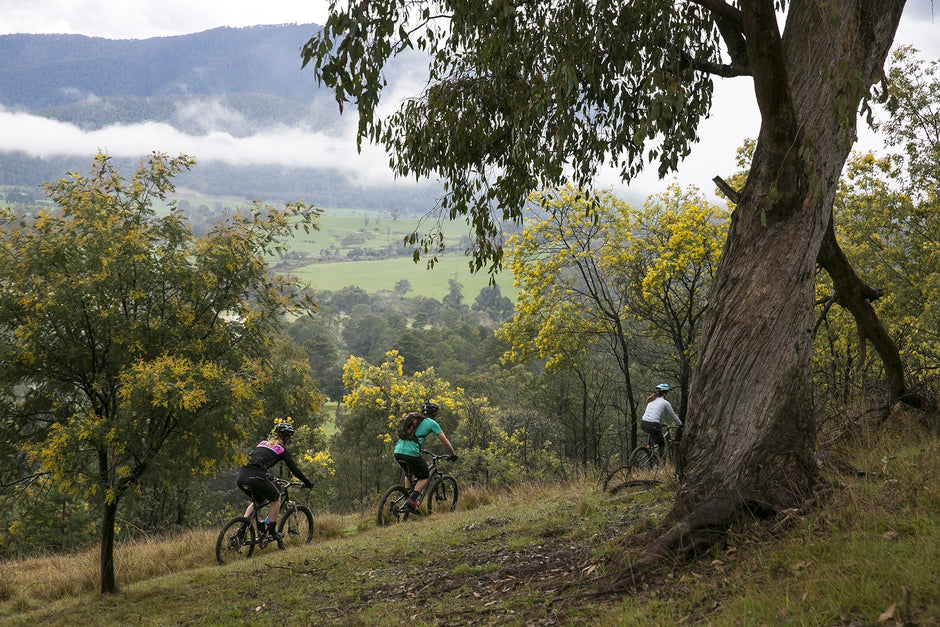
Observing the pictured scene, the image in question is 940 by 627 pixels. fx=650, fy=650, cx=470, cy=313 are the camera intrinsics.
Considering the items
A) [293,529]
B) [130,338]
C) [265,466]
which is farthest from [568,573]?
[293,529]

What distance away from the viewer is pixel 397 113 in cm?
751

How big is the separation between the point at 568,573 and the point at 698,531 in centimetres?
108

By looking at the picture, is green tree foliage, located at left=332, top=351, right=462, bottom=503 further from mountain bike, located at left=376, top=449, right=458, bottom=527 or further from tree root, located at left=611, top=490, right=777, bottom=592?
tree root, located at left=611, top=490, right=777, bottom=592

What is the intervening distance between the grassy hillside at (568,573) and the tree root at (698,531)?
0.09 m

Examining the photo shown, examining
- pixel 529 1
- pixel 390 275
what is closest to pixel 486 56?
pixel 529 1

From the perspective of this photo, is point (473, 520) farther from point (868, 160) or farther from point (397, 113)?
point (868, 160)

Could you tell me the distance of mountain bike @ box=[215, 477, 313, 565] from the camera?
941 centimetres

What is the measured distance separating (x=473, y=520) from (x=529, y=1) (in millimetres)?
6782

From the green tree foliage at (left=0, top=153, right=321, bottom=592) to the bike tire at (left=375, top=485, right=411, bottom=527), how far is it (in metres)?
3.31

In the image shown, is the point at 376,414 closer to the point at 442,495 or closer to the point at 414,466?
the point at 442,495

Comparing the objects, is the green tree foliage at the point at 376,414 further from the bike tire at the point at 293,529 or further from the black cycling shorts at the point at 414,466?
the bike tire at the point at 293,529

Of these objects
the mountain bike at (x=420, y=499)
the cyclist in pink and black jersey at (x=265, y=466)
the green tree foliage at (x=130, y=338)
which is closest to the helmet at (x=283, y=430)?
the cyclist in pink and black jersey at (x=265, y=466)

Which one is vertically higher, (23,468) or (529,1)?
(529,1)

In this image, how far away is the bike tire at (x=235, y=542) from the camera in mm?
9312
